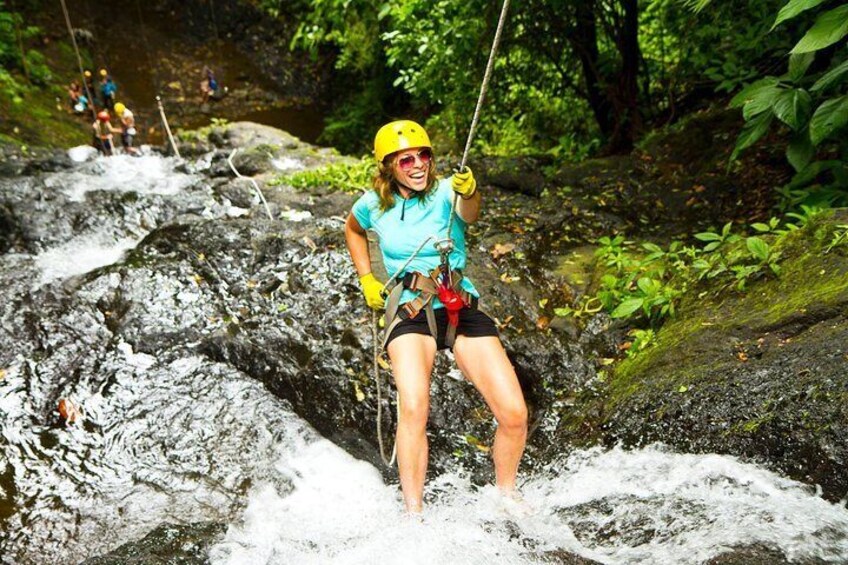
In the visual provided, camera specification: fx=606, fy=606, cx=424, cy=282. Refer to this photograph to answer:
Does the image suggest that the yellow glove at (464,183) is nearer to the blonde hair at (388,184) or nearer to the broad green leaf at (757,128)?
the blonde hair at (388,184)

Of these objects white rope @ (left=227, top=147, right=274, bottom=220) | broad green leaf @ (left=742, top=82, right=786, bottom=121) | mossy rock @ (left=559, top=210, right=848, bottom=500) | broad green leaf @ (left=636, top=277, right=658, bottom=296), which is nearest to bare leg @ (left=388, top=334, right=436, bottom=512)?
mossy rock @ (left=559, top=210, right=848, bottom=500)

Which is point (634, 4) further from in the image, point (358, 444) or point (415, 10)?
point (358, 444)

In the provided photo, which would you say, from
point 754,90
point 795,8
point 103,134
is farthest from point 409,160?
point 103,134

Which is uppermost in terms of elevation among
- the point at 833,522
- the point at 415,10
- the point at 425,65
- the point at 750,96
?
the point at 415,10

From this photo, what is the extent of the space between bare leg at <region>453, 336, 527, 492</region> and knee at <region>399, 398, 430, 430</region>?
0.39m

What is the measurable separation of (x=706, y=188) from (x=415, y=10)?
166 inches

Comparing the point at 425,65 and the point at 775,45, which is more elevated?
the point at 425,65

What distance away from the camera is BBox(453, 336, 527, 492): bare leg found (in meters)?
3.46

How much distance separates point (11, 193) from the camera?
8.74 meters

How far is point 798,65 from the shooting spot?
4.14m

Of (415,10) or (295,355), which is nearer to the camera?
(295,355)

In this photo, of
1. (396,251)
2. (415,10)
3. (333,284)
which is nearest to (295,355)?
(333,284)

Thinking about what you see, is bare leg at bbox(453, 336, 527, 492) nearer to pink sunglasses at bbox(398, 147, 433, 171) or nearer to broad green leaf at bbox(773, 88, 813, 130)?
pink sunglasses at bbox(398, 147, 433, 171)

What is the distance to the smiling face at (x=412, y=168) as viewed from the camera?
3.66 meters
